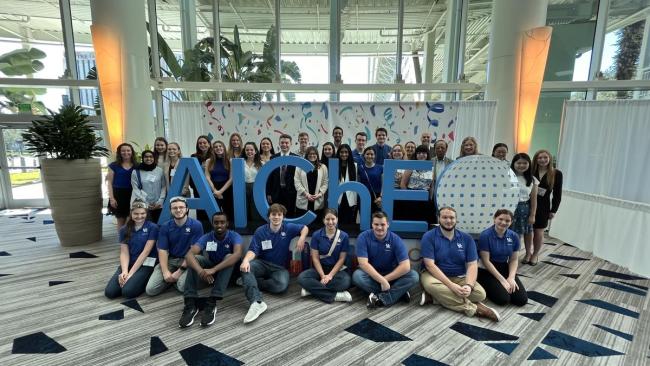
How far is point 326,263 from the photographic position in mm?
2951

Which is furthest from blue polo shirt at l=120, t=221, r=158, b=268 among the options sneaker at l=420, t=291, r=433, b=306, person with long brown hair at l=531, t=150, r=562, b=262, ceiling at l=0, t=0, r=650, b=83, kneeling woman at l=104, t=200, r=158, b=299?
ceiling at l=0, t=0, r=650, b=83

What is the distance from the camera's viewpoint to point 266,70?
6559 mm

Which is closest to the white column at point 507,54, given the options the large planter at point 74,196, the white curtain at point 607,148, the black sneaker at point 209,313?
the white curtain at point 607,148

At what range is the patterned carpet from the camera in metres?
2.01

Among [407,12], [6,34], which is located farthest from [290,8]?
[6,34]

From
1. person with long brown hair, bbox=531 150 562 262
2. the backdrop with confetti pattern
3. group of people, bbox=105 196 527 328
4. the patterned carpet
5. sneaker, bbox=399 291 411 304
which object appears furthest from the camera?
the backdrop with confetti pattern

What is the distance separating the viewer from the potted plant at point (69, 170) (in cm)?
410

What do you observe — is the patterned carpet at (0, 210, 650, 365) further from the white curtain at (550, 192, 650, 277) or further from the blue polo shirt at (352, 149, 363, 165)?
the blue polo shirt at (352, 149, 363, 165)

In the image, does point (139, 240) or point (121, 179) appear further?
point (121, 179)

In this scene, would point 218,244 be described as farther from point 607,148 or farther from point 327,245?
point 607,148

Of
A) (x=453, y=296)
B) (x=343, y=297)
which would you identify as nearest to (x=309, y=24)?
(x=343, y=297)

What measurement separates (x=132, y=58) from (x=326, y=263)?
202 inches

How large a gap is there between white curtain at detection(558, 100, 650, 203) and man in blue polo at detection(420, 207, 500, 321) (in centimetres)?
294

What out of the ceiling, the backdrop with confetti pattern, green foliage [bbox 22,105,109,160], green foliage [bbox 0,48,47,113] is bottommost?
green foliage [bbox 22,105,109,160]
